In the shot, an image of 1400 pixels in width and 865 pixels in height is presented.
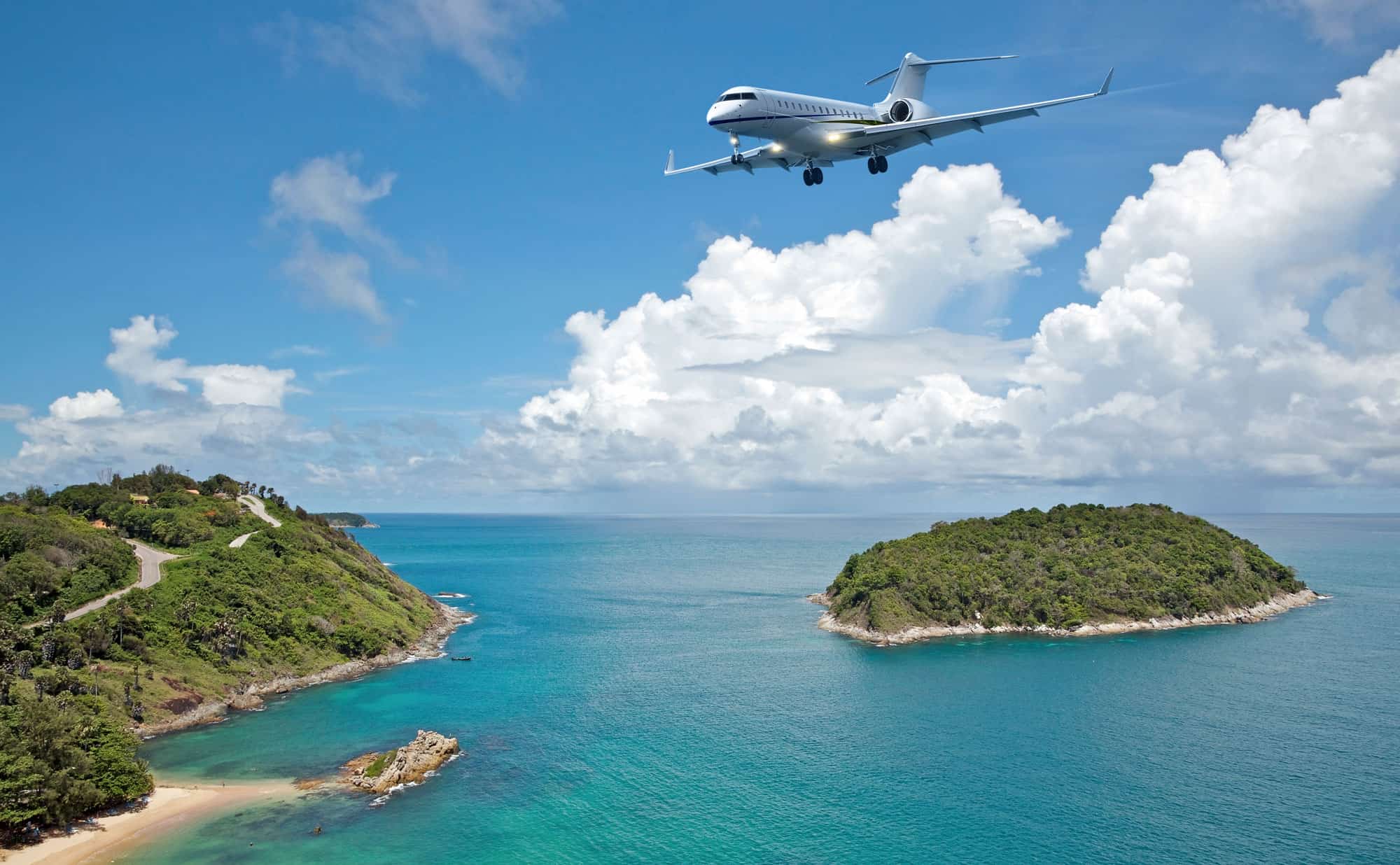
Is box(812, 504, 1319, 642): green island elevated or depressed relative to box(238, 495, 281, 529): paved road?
depressed

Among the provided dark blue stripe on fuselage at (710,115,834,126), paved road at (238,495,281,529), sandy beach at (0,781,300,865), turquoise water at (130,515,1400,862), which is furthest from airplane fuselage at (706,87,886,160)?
paved road at (238,495,281,529)

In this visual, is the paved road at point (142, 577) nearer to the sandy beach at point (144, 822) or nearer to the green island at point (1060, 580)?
the sandy beach at point (144, 822)

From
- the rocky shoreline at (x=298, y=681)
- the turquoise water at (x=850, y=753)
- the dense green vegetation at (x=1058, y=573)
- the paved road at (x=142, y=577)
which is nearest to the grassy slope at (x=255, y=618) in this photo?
the rocky shoreline at (x=298, y=681)

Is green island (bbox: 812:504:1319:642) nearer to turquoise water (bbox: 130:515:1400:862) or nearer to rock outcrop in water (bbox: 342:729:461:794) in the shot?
turquoise water (bbox: 130:515:1400:862)

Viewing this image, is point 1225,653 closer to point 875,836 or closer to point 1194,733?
point 1194,733

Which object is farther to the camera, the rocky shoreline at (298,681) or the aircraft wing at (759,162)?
the rocky shoreline at (298,681)

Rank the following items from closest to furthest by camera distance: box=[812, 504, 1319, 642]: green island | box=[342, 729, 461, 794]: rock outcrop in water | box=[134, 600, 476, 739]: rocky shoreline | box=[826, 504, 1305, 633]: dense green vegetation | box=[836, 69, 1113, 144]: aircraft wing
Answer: box=[836, 69, 1113, 144]: aircraft wing < box=[342, 729, 461, 794]: rock outcrop in water < box=[134, 600, 476, 739]: rocky shoreline < box=[812, 504, 1319, 642]: green island < box=[826, 504, 1305, 633]: dense green vegetation

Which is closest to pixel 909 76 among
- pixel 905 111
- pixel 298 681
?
pixel 905 111
